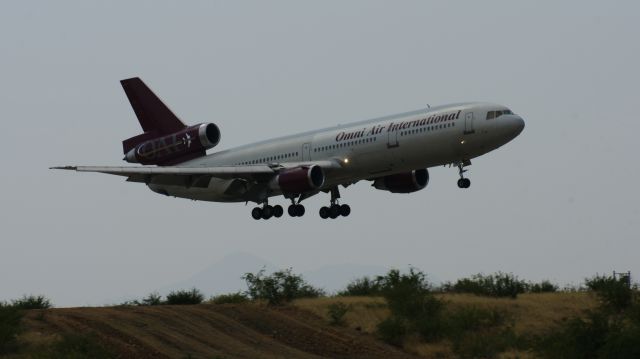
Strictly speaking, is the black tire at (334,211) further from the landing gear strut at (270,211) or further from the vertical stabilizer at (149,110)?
the vertical stabilizer at (149,110)

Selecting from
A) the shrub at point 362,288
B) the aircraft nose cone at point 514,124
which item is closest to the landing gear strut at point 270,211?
the shrub at point 362,288

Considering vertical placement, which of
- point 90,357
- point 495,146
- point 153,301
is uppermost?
point 495,146

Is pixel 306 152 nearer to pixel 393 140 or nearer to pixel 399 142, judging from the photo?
pixel 393 140

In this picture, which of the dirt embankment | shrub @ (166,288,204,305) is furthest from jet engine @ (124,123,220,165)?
the dirt embankment

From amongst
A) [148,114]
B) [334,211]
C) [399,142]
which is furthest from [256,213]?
[148,114]

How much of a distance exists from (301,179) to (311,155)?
3.15m

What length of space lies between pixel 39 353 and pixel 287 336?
11882mm

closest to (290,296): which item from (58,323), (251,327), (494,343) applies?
(251,327)

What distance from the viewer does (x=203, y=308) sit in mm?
48438

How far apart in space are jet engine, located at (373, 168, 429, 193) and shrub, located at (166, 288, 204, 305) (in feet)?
36.9

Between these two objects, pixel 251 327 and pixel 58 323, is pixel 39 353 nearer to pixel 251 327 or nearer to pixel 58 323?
pixel 58 323

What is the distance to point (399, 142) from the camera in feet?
169

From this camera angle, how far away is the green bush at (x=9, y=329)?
38.5 meters

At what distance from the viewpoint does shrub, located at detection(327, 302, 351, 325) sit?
4991cm
